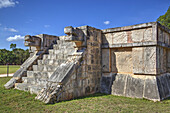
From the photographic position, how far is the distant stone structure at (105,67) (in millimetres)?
4677

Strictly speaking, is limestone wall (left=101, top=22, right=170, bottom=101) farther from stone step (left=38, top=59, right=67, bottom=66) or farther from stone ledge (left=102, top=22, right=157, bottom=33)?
stone step (left=38, top=59, right=67, bottom=66)

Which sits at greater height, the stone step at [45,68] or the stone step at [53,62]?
the stone step at [53,62]

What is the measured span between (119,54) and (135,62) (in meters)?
0.78

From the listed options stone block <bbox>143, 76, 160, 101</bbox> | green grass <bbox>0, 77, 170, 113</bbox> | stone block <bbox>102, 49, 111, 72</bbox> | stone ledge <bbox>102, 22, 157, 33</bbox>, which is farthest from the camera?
stone block <bbox>102, 49, 111, 72</bbox>

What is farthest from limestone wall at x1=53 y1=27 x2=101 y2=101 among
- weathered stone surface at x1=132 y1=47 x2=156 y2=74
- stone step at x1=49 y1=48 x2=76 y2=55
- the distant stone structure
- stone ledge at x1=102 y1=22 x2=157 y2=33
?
weathered stone surface at x1=132 y1=47 x2=156 y2=74

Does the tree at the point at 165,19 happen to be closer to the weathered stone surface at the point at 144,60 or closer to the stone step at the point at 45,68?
the weathered stone surface at the point at 144,60

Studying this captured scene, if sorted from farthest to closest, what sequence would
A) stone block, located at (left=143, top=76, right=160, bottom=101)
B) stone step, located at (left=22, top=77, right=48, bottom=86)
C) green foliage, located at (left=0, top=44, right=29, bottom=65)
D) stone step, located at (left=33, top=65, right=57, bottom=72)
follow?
green foliage, located at (left=0, top=44, right=29, bottom=65) < stone step, located at (left=33, top=65, right=57, bottom=72) < stone step, located at (left=22, top=77, right=48, bottom=86) < stone block, located at (left=143, top=76, right=160, bottom=101)

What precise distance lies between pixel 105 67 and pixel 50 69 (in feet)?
7.52

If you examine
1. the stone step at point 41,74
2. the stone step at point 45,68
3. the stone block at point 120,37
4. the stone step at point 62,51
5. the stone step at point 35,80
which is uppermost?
the stone block at point 120,37

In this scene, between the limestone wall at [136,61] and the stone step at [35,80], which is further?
the stone step at [35,80]

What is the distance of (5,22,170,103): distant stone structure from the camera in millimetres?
4677

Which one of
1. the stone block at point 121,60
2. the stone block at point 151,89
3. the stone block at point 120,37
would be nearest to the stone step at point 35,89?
the stone block at point 121,60

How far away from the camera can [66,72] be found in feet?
15.0

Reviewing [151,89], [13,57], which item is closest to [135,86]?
[151,89]
